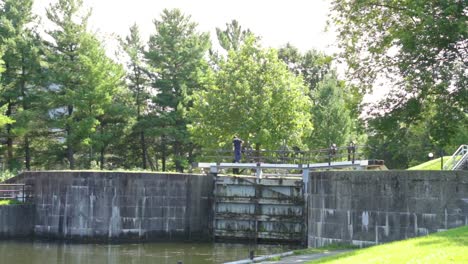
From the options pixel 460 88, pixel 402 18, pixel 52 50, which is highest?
pixel 52 50

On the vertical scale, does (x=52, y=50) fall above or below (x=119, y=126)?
above

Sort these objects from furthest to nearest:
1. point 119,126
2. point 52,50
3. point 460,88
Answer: point 119,126, point 52,50, point 460,88

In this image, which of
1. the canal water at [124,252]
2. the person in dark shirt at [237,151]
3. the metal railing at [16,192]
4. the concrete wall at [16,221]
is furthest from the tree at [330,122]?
the concrete wall at [16,221]

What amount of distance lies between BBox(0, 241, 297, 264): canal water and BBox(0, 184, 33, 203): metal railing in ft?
8.43

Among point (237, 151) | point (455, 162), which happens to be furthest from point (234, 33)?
point (455, 162)

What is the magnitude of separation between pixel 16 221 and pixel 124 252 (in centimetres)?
597

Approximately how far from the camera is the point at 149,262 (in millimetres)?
20672

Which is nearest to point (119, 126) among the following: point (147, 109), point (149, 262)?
point (147, 109)

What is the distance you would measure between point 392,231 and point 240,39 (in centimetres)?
3661

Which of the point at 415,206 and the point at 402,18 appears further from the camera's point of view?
the point at 402,18

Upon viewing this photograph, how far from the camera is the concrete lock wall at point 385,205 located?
17.0 m

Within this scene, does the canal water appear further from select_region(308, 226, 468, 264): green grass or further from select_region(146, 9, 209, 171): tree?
select_region(146, 9, 209, 171): tree

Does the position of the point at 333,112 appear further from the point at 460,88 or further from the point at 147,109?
the point at 460,88

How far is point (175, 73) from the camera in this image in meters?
45.8
